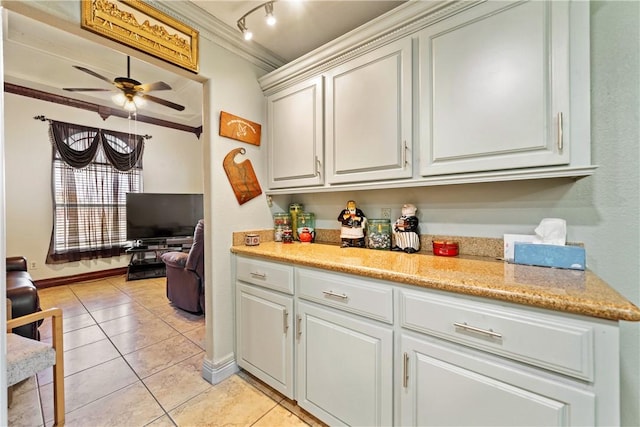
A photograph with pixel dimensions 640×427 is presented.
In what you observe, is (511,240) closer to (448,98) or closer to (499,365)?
(499,365)

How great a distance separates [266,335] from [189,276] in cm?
163

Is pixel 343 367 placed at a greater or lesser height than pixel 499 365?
lesser

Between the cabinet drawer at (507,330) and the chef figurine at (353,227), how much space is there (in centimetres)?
76

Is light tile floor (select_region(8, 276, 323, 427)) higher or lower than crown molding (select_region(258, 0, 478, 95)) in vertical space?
lower

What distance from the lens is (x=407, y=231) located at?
5.41 feet

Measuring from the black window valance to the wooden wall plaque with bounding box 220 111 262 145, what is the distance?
12.7 ft

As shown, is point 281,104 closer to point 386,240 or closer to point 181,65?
point 181,65

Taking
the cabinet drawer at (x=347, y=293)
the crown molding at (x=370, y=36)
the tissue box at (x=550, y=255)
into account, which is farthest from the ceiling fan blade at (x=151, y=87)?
the tissue box at (x=550, y=255)

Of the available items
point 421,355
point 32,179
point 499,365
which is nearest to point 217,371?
point 421,355

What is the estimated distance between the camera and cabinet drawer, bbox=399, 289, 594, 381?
788 mm

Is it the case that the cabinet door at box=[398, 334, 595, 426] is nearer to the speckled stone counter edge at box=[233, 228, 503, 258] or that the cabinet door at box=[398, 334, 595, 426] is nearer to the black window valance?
the speckled stone counter edge at box=[233, 228, 503, 258]

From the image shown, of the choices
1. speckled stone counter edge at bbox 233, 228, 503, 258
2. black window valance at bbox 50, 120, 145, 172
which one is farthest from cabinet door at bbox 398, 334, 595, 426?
black window valance at bbox 50, 120, 145, 172

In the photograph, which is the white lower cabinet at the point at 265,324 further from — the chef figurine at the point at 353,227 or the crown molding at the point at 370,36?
the crown molding at the point at 370,36

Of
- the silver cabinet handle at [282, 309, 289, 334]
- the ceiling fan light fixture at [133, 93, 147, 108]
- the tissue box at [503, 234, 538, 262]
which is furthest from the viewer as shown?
the ceiling fan light fixture at [133, 93, 147, 108]
